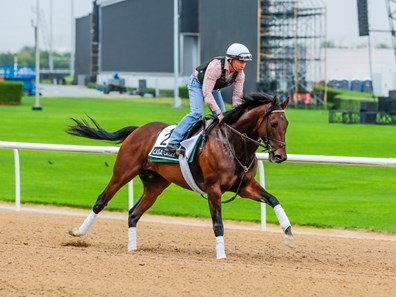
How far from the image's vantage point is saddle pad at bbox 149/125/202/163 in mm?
9125

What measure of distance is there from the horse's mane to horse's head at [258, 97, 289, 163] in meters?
0.18

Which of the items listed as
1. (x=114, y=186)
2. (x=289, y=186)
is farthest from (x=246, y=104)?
(x=289, y=186)

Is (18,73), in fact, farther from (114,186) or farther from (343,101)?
(114,186)

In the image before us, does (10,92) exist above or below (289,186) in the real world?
above

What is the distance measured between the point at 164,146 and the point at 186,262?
1413 millimetres

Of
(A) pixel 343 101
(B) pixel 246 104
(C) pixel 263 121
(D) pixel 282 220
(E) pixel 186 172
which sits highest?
(A) pixel 343 101

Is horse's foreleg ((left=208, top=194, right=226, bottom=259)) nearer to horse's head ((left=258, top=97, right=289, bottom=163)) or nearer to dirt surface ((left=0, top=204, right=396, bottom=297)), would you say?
dirt surface ((left=0, top=204, right=396, bottom=297))

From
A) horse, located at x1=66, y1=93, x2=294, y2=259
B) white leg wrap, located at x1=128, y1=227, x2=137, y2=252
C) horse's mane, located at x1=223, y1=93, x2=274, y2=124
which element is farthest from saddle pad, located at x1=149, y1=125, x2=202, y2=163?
white leg wrap, located at x1=128, y1=227, x2=137, y2=252

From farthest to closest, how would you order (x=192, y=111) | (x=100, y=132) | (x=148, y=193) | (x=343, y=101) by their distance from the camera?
1. (x=343, y=101)
2. (x=100, y=132)
3. (x=148, y=193)
4. (x=192, y=111)

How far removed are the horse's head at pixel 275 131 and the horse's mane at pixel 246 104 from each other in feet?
0.58

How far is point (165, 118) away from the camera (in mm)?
34781

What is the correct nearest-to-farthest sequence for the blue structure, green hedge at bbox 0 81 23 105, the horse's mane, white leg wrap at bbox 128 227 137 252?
the horse's mane → white leg wrap at bbox 128 227 137 252 → green hedge at bbox 0 81 23 105 → the blue structure

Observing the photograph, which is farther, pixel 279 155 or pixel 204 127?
pixel 204 127

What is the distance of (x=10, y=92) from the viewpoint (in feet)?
154
